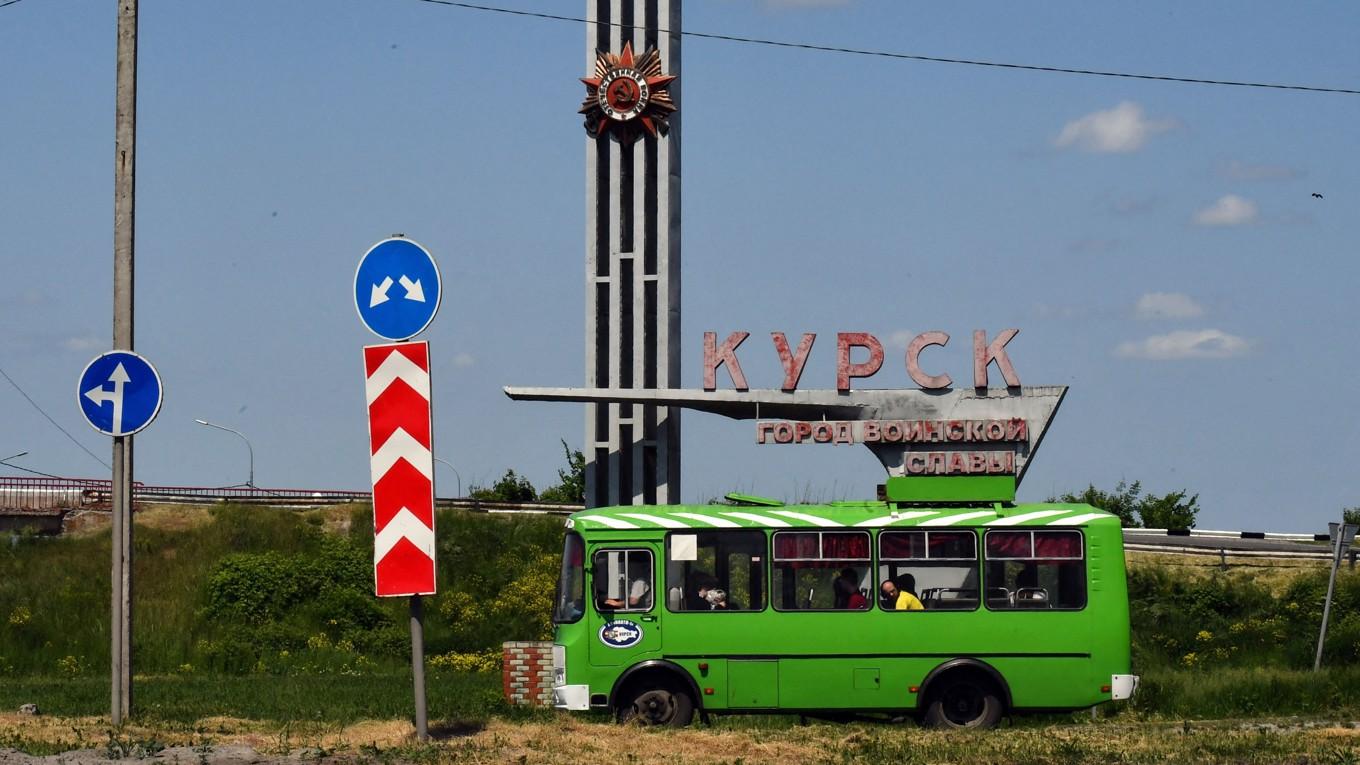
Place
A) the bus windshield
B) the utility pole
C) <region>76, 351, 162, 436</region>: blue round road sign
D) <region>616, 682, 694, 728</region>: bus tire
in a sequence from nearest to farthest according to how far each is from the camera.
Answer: <region>76, 351, 162, 436</region>: blue round road sign, the utility pole, <region>616, 682, 694, 728</region>: bus tire, the bus windshield

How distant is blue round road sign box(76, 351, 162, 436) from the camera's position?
16.1m

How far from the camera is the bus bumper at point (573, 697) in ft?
64.0

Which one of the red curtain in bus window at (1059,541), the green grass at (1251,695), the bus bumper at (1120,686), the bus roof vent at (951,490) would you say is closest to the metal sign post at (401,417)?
the bus roof vent at (951,490)

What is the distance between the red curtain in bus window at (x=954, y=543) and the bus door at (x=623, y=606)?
322cm

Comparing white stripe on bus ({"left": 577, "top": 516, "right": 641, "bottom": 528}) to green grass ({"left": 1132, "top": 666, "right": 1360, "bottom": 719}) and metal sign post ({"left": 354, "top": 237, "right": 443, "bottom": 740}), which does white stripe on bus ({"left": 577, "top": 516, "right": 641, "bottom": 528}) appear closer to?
metal sign post ({"left": 354, "top": 237, "right": 443, "bottom": 740})

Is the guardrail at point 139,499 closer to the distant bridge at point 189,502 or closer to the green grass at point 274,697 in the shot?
the distant bridge at point 189,502

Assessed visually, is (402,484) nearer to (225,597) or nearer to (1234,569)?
(225,597)

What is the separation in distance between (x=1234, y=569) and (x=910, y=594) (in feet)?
78.0

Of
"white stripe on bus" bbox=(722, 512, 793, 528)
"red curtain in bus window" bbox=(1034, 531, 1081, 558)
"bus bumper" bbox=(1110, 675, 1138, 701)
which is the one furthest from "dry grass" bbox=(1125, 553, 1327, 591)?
"white stripe on bus" bbox=(722, 512, 793, 528)

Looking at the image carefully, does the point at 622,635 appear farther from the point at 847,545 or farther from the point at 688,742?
the point at 688,742

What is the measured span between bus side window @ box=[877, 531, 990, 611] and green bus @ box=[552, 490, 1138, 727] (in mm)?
16

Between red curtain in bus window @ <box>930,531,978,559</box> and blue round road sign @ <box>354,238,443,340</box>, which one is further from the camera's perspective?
red curtain in bus window @ <box>930,531,978,559</box>

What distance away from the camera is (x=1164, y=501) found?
5994 centimetres

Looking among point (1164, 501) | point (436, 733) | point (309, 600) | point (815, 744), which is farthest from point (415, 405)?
point (1164, 501)
